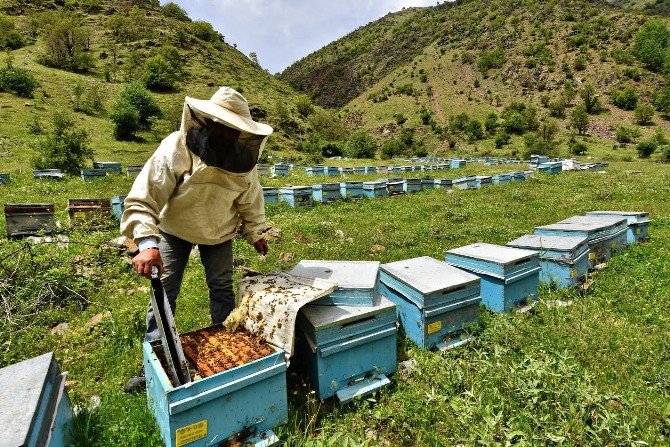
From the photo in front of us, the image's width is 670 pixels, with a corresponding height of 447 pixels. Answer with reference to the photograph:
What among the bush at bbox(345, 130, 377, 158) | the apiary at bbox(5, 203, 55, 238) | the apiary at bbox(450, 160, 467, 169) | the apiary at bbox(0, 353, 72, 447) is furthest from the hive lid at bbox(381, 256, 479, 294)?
the bush at bbox(345, 130, 377, 158)

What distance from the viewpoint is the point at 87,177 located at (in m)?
14.1

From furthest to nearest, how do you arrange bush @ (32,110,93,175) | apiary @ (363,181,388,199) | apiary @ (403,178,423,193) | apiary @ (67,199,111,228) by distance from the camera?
bush @ (32,110,93,175)
apiary @ (403,178,423,193)
apiary @ (363,181,388,199)
apiary @ (67,199,111,228)

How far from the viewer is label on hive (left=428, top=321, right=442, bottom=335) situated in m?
3.53

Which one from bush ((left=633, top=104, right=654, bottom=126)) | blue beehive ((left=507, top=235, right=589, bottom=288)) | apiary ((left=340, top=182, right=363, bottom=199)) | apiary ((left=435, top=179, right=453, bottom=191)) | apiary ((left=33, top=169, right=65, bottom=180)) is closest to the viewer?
blue beehive ((left=507, top=235, right=589, bottom=288))

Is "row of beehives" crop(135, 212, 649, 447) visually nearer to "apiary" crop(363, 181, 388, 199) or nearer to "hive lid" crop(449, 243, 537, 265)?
"hive lid" crop(449, 243, 537, 265)

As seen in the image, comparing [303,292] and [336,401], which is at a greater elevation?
[303,292]

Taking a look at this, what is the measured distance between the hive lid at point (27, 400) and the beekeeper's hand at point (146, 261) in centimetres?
78

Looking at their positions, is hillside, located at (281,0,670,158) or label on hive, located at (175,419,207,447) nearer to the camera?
label on hive, located at (175,419,207,447)

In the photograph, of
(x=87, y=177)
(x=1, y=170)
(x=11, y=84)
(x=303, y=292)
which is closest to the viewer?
(x=303, y=292)

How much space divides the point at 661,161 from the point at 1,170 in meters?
42.8

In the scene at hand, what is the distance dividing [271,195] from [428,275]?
8.21 m

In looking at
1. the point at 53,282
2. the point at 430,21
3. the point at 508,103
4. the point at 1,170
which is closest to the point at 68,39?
the point at 1,170

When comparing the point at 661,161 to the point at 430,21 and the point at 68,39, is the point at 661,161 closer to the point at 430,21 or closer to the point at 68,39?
the point at 68,39

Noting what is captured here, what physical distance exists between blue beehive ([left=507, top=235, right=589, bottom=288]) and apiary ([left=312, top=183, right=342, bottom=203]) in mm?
7456
